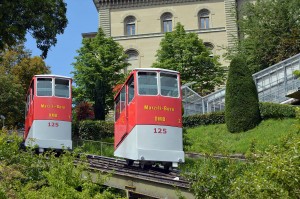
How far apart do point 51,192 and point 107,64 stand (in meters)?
31.1

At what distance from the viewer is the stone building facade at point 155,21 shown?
174 ft

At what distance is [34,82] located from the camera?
2361 centimetres

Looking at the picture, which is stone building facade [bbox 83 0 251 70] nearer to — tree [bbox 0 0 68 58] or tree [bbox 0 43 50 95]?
tree [bbox 0 43 50 95]

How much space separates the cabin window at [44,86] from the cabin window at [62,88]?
1.01 feet

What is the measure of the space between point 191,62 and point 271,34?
6.66m

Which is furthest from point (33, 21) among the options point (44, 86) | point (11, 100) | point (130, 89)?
point (11, 100)

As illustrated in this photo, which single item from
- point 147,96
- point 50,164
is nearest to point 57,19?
point 147,96

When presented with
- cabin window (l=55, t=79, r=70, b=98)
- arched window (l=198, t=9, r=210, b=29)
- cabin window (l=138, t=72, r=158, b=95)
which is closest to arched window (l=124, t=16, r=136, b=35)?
arched window (l=198, t=9, r=210, b=29)

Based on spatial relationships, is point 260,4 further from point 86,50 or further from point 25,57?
point 25,57

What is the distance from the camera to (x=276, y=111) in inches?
1113

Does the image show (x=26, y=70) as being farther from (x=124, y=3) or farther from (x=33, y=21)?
(x=33, y=21)

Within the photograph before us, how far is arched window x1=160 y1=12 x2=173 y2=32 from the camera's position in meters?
54.7

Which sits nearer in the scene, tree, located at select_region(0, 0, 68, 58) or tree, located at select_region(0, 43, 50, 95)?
tree, located at select_region(0, 0, 68, 58)

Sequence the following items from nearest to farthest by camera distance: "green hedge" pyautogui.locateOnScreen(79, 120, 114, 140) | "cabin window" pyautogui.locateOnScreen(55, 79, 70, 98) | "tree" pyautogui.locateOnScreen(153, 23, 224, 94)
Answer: "cabin window" pyautogui.locateOnScreen(55, 79, 70, 98)
"green hedge" pyautogui.locateOnScreen(79, 120, 114, 140)
"tree" pyautogui.locateOnScreen(153, 23, 224, 94)
